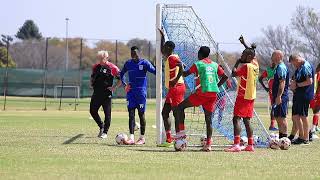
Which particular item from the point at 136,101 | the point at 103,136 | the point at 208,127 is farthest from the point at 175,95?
the point at 103,136

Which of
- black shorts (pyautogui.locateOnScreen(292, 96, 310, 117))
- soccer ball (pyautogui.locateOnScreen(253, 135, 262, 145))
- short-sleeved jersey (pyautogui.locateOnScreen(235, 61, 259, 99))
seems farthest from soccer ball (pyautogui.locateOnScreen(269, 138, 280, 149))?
black shorts (pyautogui.locateOnScreen(292, 96, 310, 117))

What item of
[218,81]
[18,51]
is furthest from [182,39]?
Result: [18,51]

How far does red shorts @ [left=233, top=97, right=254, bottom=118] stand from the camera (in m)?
14.1

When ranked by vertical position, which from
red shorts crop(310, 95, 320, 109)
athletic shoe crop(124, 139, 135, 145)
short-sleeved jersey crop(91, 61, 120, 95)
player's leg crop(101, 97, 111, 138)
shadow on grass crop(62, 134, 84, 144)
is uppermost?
short-sleeved jersey crop(91, 61, 120, 95)

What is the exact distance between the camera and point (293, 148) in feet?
50.0

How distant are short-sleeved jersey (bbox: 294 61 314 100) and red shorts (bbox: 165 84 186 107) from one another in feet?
11.0

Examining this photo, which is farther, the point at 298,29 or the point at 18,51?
the point at 18,51

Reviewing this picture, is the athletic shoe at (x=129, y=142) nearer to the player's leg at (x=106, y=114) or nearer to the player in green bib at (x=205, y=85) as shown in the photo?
the player in green bib at (x=205, y=85)

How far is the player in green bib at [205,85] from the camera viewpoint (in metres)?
13.8

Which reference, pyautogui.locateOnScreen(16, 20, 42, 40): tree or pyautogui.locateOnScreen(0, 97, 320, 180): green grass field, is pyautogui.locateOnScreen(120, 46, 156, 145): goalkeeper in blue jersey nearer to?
pyautogui.locateOnScreen(0, 97, 320, 180): green grass field

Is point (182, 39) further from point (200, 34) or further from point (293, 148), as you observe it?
point (293, 148)

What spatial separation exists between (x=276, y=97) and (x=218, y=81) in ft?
6.46

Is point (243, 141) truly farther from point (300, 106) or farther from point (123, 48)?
point (123, 48)

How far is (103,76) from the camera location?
17.3 meters
